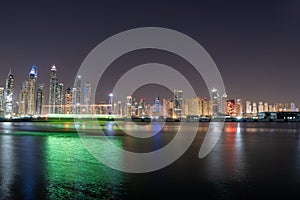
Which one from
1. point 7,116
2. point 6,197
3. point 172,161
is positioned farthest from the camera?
point 7,116

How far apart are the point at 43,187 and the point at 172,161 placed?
27.5 ft

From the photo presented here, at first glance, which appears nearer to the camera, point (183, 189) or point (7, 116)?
point (183, 189)

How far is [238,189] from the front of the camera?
10578 mm

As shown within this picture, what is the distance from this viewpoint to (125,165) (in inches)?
611

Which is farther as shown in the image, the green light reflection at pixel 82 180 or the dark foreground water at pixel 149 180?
the dark foreground water at pixel 149 180

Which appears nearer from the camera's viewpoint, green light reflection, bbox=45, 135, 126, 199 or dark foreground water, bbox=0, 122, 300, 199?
green light reflection, bbox=45, 135, 126, 199

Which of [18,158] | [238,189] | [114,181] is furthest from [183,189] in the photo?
[18,158]

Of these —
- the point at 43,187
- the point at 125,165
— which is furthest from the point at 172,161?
the point at 43,187

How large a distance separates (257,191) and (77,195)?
5.76 m

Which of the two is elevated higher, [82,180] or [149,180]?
[82,180]

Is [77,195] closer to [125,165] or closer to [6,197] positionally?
[6,197]

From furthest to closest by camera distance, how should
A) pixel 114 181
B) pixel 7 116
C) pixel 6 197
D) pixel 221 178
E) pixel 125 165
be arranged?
pixel 7 116
pixel 125 165
pixel 221 178
pixel 114 181
pixel 6 197

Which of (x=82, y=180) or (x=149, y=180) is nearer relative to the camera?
(x=82, y=180)

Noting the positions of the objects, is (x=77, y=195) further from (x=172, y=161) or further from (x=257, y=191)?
(x=172, y=161)
